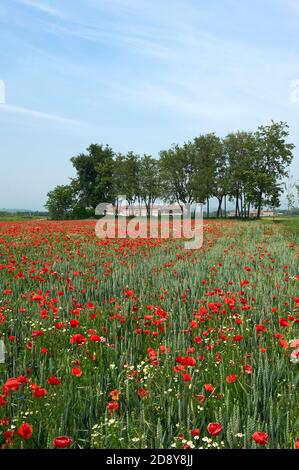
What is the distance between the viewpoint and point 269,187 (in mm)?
55375

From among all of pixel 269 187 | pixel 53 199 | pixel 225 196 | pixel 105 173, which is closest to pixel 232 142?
pixel 225 196

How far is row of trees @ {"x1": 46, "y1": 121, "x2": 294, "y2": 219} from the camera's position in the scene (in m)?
56.9

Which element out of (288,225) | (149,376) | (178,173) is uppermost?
(178,173)

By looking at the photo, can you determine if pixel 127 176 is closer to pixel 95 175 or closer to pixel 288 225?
pixel 95 175

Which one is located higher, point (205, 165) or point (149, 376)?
point (205, 165)

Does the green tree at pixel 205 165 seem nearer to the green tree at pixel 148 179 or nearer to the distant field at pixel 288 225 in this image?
the green tree at pixel 148 179

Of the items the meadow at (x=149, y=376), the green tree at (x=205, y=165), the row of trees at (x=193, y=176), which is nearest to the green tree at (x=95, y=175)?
the row of trees at (x=193, y=176)

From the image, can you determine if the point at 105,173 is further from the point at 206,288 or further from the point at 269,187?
the point at 206,288

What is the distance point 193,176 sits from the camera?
67688 millimetres

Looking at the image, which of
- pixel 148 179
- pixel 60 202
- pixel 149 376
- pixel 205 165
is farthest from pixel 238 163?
pixel 149 376

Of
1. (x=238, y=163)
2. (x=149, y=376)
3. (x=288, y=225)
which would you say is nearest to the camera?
(x=149, y=376)

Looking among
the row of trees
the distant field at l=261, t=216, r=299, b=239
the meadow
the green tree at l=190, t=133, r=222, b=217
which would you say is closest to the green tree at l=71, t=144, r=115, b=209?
the row of trees

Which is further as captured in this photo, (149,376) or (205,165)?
(205,165)

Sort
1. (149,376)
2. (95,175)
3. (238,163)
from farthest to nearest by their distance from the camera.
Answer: (95,175)
(238,163)
(149,376)
